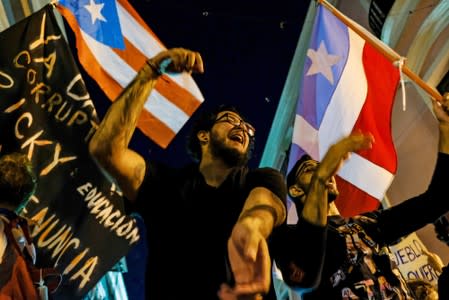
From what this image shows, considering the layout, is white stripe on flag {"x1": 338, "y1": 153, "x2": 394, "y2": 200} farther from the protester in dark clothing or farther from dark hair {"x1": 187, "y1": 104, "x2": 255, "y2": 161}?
the protester in dark clothing

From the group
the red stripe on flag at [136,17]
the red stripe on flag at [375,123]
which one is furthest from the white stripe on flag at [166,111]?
the red stripe on flag at [375,123]

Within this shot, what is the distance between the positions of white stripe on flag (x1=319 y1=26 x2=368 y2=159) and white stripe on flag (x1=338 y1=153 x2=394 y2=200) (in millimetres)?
317

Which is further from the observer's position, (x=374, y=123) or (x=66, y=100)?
(x=374, y=123)

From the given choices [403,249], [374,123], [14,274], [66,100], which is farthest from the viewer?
[403,249]

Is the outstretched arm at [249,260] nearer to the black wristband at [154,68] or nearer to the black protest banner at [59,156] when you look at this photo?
the black wristband at [154,68]

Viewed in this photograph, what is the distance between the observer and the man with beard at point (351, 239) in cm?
238

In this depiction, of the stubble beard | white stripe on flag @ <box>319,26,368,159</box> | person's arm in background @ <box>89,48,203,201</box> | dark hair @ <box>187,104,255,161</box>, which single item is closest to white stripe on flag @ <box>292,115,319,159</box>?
white stripe on flag @ <box>319,26,368,159</box>

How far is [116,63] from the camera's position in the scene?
4.78 meters

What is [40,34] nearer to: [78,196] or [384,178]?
[78,196]

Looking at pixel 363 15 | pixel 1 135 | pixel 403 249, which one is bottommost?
pixel 403 249

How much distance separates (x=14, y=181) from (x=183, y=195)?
931 millimetres

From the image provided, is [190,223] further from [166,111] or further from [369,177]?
[369,177]

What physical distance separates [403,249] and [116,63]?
170 inches

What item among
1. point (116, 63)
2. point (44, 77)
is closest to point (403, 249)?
point (116, 63)
